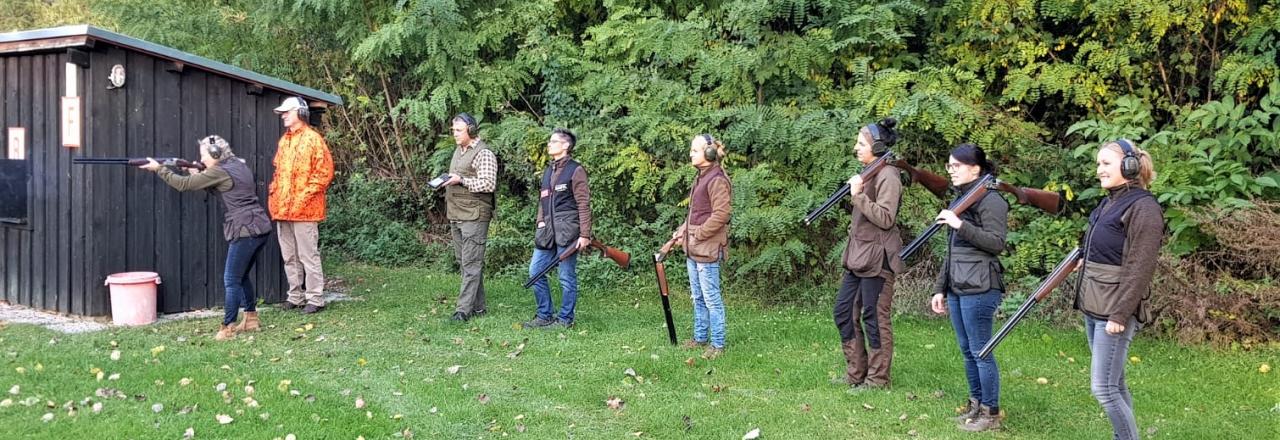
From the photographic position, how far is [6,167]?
925 cm

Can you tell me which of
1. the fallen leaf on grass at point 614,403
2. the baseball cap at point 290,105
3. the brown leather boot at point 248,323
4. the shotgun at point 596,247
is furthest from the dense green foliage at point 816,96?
the brown leather boot at point 248,323

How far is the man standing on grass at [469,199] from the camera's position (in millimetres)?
8648

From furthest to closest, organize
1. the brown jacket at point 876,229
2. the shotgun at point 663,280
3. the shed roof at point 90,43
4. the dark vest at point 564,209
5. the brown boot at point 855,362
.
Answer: the dark vest at point 564,209, the shed roof at point 90,43, the shotgun at point 663,280, the brown boot at point 855,362, the brown jacket at point 876,229

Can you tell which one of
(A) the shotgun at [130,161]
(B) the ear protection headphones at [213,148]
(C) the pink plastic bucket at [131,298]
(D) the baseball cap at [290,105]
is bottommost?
(C) the pink plastic bucket at [131,298]

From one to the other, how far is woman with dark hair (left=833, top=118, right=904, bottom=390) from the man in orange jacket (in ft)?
17.4

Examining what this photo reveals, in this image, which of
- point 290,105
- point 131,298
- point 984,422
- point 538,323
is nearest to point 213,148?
point 290,105

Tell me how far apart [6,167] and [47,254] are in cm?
112

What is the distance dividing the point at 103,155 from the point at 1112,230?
8.11 meters

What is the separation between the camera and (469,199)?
871cm

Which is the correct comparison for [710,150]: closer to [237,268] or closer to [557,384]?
[557,384]

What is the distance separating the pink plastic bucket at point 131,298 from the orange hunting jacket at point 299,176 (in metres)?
1.32

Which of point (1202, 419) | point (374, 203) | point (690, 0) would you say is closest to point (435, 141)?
point (374, 203)

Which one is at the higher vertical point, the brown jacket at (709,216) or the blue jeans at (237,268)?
the brown jacket at (709,216)

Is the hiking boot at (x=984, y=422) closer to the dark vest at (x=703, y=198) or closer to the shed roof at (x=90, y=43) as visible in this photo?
the dark vest at (x=703, y=198)
